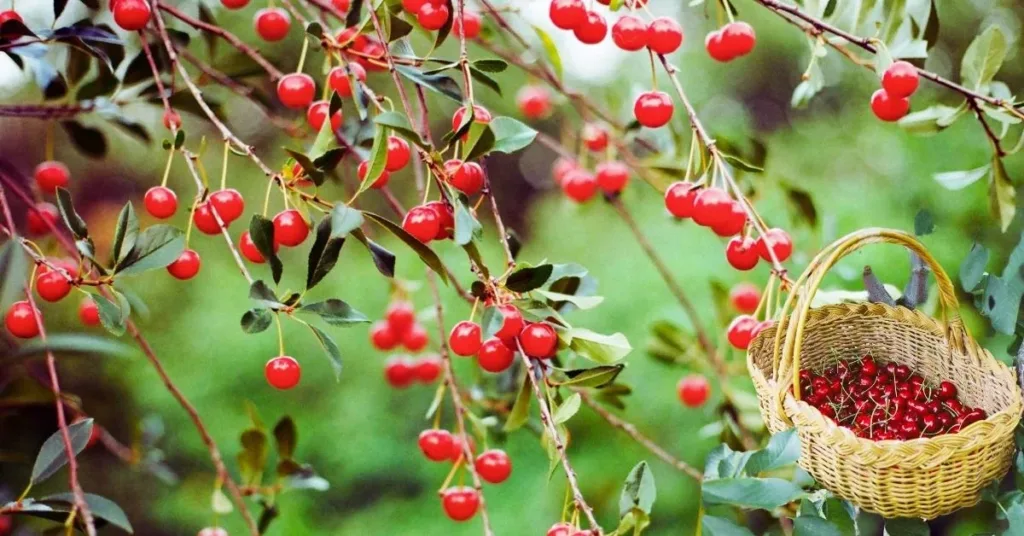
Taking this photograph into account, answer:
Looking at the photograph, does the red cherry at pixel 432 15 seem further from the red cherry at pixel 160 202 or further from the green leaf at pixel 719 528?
the green leaf at pixel 719 528

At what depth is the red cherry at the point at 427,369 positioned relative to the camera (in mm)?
1162

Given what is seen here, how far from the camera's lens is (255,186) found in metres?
1.87

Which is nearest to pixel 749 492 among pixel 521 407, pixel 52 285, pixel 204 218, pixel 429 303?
pixel 521 407

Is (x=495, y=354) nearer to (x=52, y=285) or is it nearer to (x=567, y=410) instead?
(x=567, y=410)

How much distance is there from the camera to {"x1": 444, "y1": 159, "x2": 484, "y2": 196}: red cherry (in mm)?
643

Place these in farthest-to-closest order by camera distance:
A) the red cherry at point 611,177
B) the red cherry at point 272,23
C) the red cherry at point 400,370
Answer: the red cherry at point 400,370, the red cherry at point 611,177, the red cherry at point 272,23

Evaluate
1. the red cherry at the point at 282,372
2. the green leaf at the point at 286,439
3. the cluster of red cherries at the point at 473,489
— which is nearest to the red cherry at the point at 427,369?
the green leaf at the point at 286,439

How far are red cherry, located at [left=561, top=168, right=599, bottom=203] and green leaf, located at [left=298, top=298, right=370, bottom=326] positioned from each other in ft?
1.75

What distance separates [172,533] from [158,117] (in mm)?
757

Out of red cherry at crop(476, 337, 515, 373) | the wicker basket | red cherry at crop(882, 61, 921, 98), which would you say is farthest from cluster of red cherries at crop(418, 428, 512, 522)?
red cherry at crop(882, 61, 921, 98)

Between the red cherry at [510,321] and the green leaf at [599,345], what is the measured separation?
4cm

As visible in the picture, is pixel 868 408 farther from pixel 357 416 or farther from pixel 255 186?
pixel 255 186

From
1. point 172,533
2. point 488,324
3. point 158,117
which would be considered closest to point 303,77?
point 488,324

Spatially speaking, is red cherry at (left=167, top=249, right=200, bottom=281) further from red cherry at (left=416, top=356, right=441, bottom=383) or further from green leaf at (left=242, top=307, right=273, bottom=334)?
red cherry at (left=416, top=356, right=441, bottom=383)
